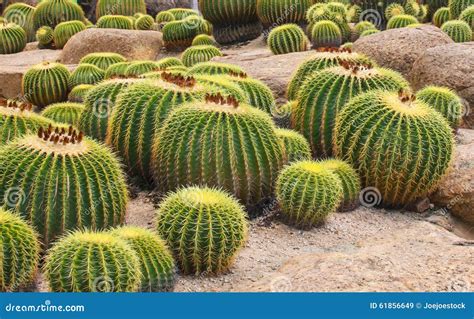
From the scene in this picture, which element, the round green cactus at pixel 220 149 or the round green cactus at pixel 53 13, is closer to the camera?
the round green cactus at pixel 220 149

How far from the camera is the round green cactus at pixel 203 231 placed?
173 inches

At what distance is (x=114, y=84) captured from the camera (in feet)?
21.2

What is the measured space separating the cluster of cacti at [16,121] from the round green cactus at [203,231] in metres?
1.54

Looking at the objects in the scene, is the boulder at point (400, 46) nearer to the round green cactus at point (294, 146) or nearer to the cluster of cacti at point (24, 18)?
the round green cactus at point (294, 146)

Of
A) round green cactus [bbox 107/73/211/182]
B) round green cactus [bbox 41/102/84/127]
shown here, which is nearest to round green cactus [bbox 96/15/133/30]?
round green cactus [bbox 41/102/84/127]

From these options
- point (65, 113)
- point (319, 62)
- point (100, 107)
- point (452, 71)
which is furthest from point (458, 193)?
point (65, 113)

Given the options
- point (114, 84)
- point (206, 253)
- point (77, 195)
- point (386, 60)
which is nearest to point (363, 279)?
point (206, 253)

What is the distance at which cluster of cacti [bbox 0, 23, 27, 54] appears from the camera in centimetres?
1497

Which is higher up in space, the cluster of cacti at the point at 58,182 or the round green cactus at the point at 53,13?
the cluster of cacti at the point at 58,182

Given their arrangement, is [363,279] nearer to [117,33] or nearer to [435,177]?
[435,177]

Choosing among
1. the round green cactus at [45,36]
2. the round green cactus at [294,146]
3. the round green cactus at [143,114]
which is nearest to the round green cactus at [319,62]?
the round green cactus at [294,146]

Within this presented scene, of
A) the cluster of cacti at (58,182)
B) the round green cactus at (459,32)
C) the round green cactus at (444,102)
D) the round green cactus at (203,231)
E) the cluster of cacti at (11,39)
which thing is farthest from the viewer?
the cluster of cacti at (11,39)

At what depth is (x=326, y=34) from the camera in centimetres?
1169

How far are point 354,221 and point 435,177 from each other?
768 millimetres
